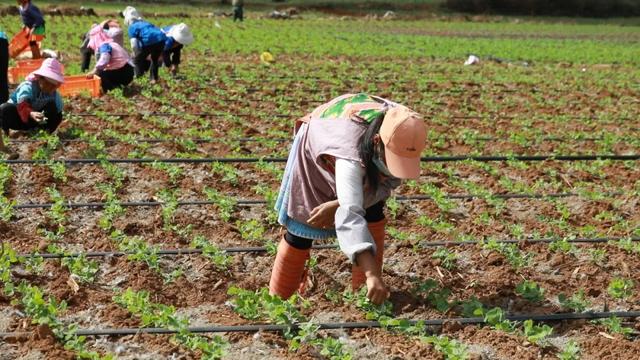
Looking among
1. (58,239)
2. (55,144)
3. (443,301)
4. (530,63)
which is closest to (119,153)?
(55,144)

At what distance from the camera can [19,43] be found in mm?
12117

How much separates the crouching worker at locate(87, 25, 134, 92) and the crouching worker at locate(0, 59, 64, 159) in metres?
2.37

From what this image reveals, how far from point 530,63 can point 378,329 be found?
15.6 meters

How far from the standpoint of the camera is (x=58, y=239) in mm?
5426

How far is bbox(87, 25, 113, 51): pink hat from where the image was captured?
10.9 metres

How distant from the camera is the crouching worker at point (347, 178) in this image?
345 cm

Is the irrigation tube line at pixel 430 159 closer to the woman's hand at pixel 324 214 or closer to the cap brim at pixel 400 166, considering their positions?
the woman's hand at pixel 324 214

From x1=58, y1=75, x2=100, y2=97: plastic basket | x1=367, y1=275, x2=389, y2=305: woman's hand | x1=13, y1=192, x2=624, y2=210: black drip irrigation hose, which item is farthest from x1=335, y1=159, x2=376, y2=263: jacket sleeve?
x1=58, y1=75, x2=100, y2=97: plastic basket

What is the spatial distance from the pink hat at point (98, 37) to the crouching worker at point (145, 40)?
1.41 ft

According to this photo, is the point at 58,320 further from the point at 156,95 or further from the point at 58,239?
the point at 156,95

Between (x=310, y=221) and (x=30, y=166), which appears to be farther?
(x=30, y=166)

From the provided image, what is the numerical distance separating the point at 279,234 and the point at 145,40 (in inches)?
251

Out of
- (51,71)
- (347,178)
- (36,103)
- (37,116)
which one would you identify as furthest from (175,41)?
(347,178)

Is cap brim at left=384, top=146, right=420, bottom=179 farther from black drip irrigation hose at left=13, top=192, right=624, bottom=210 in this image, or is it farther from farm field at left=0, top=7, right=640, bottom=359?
black drip irrigation hose at left=13, top=192, right=624, bottom=210
